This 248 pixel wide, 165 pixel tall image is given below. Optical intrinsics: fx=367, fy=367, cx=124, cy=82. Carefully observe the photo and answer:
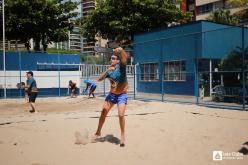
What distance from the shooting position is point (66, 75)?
86.3ft

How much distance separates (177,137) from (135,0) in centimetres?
2882

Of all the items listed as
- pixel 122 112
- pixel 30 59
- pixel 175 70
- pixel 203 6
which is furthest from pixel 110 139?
pixel 203 6

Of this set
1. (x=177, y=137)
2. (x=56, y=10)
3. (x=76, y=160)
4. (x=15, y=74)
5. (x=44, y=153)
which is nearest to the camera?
(x=76, y=160)

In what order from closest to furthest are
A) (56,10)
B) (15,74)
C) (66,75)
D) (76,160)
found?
(76,160) → (15,74) → (66,75) → (56,10)

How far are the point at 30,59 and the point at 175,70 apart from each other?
1041 centimetres

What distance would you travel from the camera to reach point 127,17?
35.6 m

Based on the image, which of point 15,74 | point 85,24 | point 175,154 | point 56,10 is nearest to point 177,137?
point 175,154

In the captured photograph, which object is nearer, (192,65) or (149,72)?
(192,65)

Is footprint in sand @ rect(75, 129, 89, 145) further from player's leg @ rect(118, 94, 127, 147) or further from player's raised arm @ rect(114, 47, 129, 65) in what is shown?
player's raised arm @ rect(114, 47, 129, 65)

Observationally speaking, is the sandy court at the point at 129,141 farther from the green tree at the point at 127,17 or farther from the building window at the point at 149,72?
the green tree at the point at 127,17

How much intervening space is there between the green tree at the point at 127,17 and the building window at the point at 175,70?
1335 centimetres

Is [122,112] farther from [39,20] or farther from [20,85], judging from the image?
[39,20]

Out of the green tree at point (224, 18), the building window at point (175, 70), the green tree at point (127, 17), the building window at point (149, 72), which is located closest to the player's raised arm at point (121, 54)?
the building window at point (149, 72)

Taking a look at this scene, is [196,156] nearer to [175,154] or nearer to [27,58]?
[175,154]
